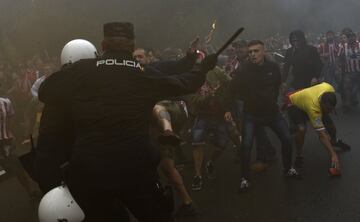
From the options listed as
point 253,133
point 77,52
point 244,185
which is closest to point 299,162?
point 253,133

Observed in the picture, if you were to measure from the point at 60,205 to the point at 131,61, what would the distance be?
0.91 m

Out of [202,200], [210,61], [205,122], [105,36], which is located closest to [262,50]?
[205,122]

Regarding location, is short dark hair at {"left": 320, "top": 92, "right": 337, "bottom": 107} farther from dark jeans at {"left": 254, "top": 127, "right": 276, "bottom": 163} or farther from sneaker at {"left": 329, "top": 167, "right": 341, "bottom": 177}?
dark jeans at {"left": 254, "top": 127, "right": 276, "bottom": 163}

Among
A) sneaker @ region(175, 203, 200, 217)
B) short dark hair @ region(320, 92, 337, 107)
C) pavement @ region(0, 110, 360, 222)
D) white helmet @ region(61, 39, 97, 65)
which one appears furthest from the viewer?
short dark hair @ region(320, 92, 337, 107)

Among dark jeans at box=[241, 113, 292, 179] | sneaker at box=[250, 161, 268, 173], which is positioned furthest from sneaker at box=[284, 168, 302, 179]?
sneaker at box=[250, 161, 268, 173]

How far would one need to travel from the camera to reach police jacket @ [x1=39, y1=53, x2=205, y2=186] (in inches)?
107

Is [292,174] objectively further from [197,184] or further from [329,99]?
[197,184]

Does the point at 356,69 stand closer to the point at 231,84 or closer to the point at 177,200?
the point at 231,84

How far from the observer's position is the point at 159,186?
115 inches

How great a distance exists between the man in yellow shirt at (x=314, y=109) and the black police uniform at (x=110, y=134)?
327 centimetres

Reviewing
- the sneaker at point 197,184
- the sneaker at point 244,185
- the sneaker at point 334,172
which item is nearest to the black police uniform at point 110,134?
the sneaker at point 244,185

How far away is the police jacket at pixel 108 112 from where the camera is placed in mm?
2719

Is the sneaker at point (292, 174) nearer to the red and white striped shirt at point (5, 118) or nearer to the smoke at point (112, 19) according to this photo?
the red and white striped shirt at point (5, 118)

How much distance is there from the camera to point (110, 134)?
2721mm
